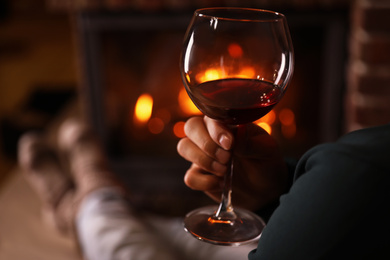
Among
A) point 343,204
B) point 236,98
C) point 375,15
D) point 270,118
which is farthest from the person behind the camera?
point 270,118

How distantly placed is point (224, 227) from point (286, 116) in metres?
1.31

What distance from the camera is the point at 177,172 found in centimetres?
199

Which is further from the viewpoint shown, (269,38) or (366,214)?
(269,38)

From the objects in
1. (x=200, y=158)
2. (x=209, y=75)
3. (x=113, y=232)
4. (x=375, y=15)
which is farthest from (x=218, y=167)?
(x=375, y=15)

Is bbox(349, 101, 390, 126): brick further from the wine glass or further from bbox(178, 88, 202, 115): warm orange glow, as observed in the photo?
the wine glass

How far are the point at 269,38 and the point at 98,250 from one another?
67 cm

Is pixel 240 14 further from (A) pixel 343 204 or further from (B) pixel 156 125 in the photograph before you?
(B) pixel 156 125

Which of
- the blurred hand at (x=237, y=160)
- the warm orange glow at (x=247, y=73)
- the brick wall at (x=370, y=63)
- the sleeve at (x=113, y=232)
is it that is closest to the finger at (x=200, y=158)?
the blurred hand at (x=237, y=160)

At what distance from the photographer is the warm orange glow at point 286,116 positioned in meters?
1.93

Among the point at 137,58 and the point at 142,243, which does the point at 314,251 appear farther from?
the point at 137,58

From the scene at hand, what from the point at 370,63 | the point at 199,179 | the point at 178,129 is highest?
the point at 199,179

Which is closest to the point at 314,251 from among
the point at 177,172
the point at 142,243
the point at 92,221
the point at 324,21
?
the point at 142,243

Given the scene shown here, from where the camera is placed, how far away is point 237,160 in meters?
0.70

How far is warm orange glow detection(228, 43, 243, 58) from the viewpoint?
616mm
